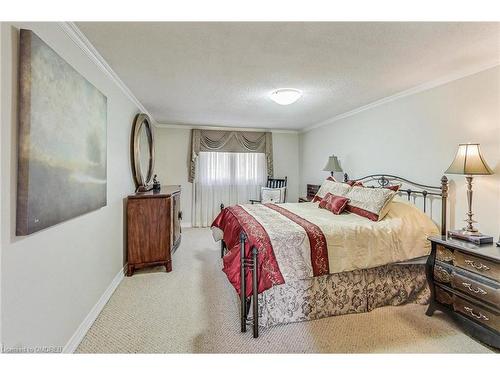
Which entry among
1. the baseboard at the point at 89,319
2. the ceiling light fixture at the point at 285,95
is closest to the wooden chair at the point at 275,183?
the ceiling light fixture at the point at 285,95

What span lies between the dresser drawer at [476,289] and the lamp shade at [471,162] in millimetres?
862

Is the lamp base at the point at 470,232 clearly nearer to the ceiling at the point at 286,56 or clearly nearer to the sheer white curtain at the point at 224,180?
the ceiling at the point at 286,56

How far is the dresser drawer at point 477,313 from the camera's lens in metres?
1.70

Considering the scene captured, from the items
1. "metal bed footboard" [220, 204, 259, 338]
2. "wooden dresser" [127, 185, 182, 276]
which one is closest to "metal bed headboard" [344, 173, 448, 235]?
"metal bed footboard" [220, 204, 259, 338]

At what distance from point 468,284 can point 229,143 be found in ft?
15.2

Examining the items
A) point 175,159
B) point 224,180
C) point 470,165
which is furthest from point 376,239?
point 175,159

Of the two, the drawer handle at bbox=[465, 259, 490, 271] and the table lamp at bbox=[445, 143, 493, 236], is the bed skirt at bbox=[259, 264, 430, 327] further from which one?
the table lamp at bbox=[445, 143, 493, 236]

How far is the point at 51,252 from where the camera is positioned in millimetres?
1472

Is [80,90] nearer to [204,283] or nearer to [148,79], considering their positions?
[148,79]

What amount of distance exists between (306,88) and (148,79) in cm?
181

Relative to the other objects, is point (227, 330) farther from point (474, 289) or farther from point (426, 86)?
point (426, 86)

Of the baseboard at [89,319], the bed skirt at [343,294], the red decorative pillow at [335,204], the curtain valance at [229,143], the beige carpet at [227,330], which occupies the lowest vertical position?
the beige carpet at [227,330]

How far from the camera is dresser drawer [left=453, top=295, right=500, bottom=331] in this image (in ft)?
5.59

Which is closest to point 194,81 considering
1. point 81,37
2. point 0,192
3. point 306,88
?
point 81,37
